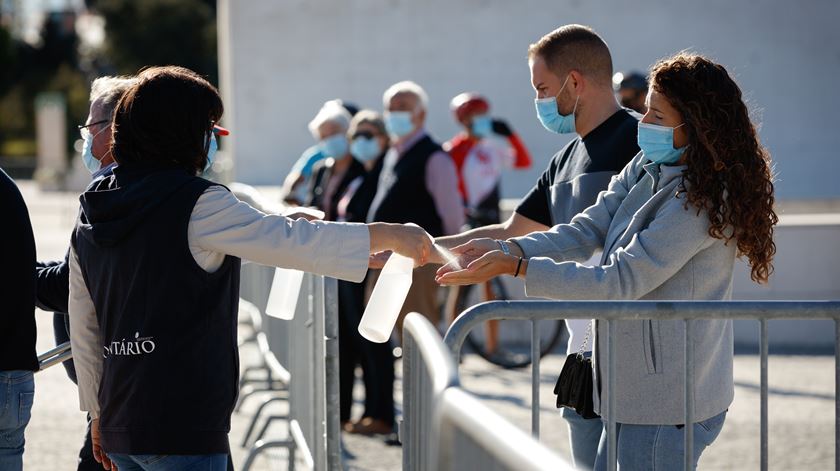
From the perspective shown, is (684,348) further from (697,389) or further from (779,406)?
(779,406)

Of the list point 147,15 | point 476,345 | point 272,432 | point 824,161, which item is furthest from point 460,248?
point 147,15

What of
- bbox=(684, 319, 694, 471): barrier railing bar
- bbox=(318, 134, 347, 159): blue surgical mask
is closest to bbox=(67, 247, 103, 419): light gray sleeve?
bbox=(684, 319, 694, 471): barrier railing bar

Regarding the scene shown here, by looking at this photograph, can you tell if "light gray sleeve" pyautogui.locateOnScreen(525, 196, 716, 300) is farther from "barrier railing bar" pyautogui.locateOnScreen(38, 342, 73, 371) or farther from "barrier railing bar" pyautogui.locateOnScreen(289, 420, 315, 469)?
"barrier railing bar" pyautogui.locateOnScreen(38, 342, 73, 371)

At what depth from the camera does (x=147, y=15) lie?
52688 mm

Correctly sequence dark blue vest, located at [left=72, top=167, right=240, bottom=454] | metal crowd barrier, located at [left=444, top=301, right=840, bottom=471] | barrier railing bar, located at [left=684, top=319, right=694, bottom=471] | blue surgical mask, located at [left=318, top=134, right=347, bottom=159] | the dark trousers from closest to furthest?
dark blue vest, located at [left=72, top=167, right=240, bottom=454] → metal crowd barrier, located at [left=444, top=301, right=840, bottom=471] → barrier railing bar, located at [left=684, top=319, right=694, bottom=471] → the dark trousers → blue surgical mask, located at [left=318, top=134, right=347, bottom=159]

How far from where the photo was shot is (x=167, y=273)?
10.5ft

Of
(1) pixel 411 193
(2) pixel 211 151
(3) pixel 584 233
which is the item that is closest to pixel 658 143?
(3) pixel 584 233

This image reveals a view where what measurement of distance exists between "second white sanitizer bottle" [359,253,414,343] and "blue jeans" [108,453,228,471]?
2.03ft

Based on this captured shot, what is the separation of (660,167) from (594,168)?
2.02 ft

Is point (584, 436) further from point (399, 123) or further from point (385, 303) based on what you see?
point (399, 123)

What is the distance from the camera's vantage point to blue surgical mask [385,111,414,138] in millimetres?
8445

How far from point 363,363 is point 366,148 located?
5.44 ft

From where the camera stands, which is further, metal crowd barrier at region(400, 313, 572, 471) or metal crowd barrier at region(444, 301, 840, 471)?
metal crowd barrier at region(444, 301, 840, 471)

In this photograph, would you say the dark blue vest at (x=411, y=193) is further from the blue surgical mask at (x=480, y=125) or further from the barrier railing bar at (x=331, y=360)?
the barrier railing bar at (x=331, y=360)
